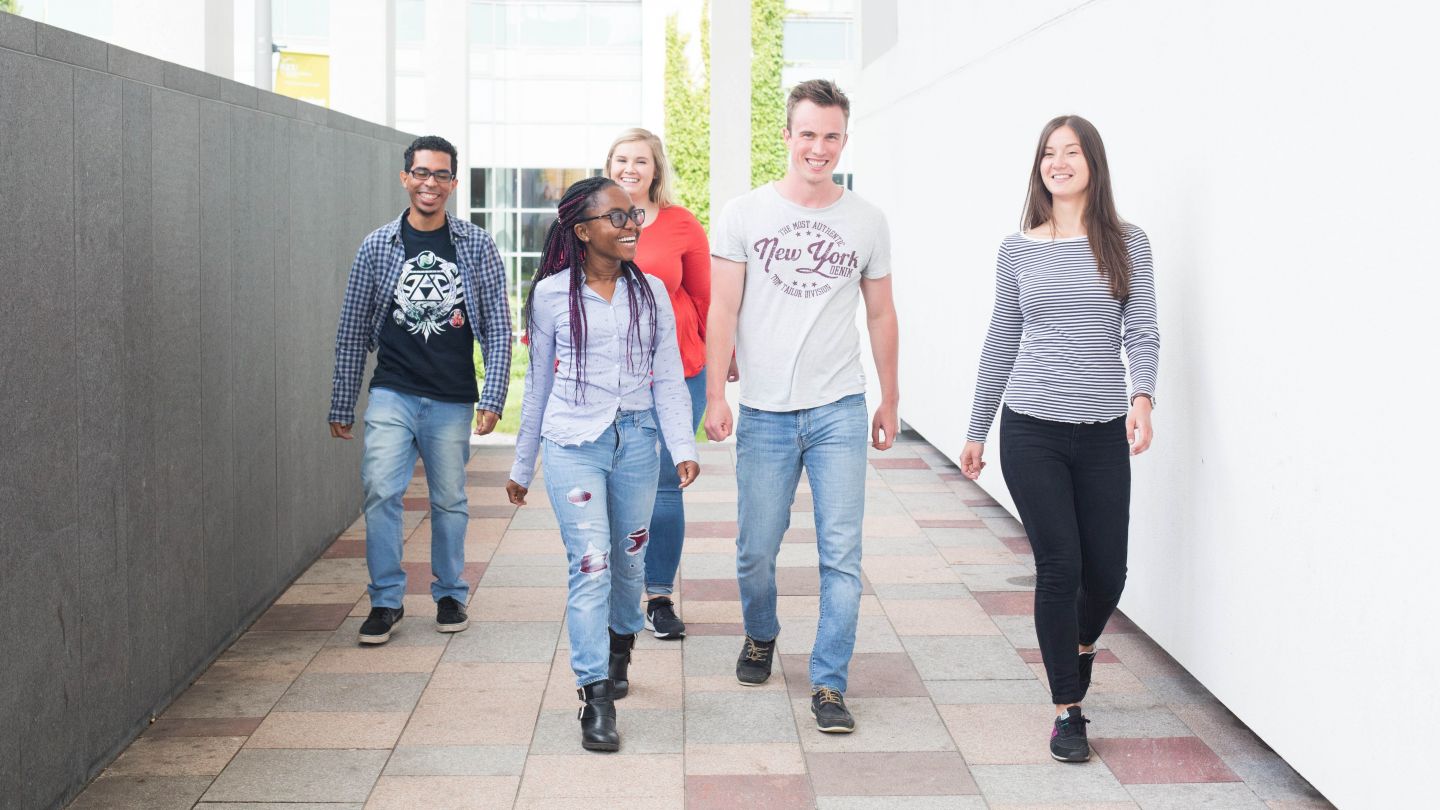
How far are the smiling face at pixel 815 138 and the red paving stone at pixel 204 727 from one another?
2.32m

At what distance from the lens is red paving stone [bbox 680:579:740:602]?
A: 632cm

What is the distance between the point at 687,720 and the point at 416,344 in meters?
1.75

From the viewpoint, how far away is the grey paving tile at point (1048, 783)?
405 centimetres

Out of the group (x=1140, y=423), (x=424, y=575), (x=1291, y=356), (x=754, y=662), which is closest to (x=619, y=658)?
(x=754, y=662)

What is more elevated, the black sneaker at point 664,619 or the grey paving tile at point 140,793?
the black sneaker at point 664,619

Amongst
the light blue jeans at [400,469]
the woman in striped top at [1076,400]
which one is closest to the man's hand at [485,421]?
the light blue jeans at [400,469]

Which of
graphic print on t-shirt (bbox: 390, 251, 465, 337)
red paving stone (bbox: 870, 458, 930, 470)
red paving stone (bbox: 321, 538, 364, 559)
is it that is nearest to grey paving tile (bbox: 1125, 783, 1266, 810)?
graphic print on t-shirt (bbox: 390, 251, 465, 337)

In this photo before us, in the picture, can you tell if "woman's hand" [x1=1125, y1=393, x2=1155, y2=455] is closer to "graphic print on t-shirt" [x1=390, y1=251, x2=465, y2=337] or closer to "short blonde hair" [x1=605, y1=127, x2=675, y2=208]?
"short blonde hair" [x1=605, y1=127, x2=675, y2=208]

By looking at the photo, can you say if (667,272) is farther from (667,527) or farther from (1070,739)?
(1070,739)

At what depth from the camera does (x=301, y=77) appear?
17.8 metres

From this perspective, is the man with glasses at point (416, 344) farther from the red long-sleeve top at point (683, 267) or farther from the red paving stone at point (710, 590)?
the red paving stone at point (710, 590)

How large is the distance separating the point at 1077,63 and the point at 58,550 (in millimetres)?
4344

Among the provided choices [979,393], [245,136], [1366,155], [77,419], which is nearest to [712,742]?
[979,393]

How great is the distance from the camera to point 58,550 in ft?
12.5
